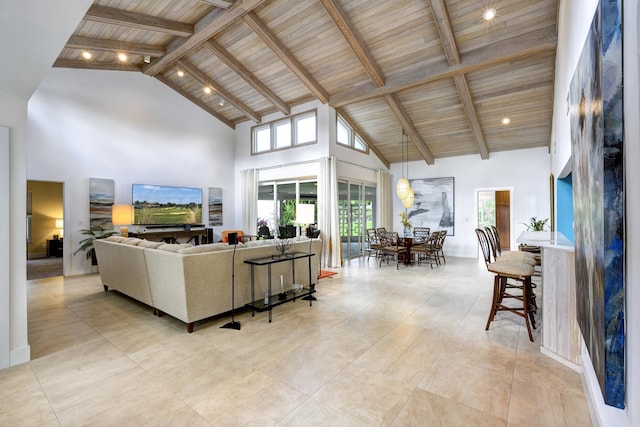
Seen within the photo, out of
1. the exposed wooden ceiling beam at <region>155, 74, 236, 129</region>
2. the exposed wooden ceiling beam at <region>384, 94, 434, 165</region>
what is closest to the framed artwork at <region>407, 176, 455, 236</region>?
the exposed wooden ceiling beam at <region>384, 94, 434, 165</region>

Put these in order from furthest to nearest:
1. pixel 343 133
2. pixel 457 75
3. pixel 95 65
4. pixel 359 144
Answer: pixel 359 144, pixel 343 133, pixel 95 65, pixel 457 75

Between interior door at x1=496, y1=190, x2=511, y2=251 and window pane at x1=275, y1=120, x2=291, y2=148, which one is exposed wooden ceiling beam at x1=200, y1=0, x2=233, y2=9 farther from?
interior door at x1=496, y1=190, x2=511, y2=251

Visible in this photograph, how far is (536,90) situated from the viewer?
5.87 m

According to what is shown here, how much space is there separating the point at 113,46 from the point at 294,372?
6.93 meters

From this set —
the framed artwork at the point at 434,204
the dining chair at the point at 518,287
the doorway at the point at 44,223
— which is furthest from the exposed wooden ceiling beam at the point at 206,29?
the framed artwork at the point at 434,204

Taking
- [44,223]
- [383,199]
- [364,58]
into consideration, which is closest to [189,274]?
[364,58]

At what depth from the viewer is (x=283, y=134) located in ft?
27.2

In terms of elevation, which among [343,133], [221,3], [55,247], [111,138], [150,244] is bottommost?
[55,247]

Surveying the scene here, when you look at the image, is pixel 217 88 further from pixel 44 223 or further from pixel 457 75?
pixel 44 223

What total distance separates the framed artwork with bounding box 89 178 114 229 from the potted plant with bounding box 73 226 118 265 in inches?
4.8

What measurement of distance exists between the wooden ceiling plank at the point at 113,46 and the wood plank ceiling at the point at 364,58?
0.02 metres

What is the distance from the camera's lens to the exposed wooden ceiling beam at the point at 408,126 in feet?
22.0

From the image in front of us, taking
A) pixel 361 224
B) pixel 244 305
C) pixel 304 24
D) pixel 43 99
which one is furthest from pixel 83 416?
pixel 361 224

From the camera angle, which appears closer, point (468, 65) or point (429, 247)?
point (468, 65)
